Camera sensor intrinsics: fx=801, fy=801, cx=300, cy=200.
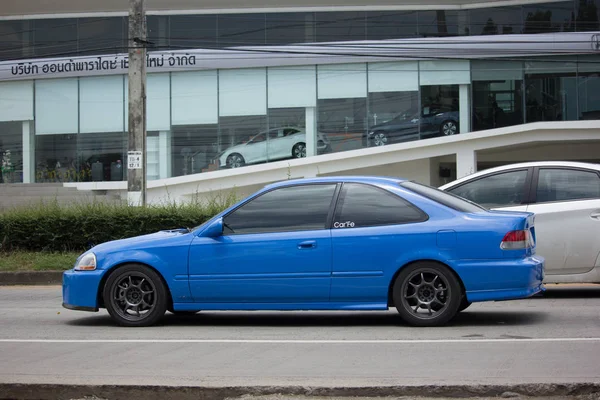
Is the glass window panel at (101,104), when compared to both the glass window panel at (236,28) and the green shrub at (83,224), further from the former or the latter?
the green shrub at (83,224)

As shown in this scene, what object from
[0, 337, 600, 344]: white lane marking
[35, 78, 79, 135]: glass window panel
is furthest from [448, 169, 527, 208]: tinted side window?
[35, 78, 79, 135]: glass window panel

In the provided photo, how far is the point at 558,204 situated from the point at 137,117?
10406 millimetres

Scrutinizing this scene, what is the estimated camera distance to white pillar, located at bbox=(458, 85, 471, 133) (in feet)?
102

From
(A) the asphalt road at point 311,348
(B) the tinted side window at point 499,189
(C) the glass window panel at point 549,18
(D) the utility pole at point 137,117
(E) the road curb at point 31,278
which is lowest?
(A) the asphalt road at point 311,348

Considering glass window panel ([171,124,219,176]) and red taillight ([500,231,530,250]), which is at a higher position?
glass window panel ([171,124,219,176])

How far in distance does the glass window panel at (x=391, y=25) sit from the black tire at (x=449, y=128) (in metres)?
3.70

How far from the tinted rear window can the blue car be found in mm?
23

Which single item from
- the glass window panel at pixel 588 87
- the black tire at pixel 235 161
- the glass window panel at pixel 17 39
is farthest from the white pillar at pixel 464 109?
the glass window panel at pixel 17 39

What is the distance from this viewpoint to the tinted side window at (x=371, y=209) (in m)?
8.14

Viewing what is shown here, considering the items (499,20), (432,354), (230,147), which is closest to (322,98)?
(230,147)

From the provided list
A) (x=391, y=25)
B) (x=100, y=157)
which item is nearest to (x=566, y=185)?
(x=391, y=25)

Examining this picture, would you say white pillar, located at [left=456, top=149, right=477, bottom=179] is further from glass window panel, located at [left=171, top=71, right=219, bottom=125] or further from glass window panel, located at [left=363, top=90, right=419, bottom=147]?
glass window panel, located at [left=171, top=71, right=219, bottom=125]

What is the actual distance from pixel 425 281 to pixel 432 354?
1.40 metres

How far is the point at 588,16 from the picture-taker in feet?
101
